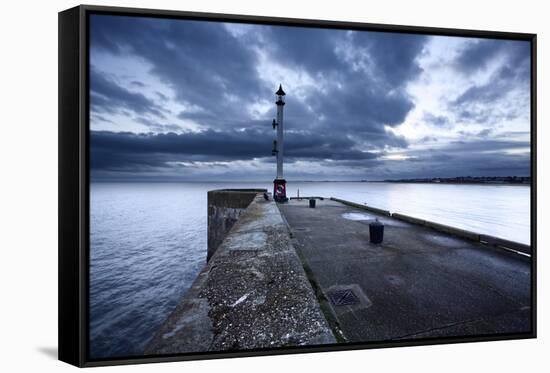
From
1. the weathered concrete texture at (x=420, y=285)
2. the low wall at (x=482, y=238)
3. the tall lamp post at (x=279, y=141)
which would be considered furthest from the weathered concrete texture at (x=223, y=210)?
the low wall at (x=482, y=238)

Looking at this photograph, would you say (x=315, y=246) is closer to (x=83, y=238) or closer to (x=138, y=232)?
(x=83, y=238)

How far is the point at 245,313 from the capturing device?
2.08 m

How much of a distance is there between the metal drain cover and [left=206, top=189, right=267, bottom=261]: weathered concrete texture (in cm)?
941

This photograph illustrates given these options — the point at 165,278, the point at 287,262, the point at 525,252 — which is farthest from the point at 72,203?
the point at 165,278

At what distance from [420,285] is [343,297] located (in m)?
1.43

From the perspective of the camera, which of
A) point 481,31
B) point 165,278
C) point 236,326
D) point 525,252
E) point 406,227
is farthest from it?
point 165,278

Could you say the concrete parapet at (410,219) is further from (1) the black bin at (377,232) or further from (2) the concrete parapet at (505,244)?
(1) the black bin at (377,232)

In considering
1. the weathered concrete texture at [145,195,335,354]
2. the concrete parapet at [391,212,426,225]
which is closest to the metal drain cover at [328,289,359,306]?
the weathered concrete texture at [145,195,335,354]

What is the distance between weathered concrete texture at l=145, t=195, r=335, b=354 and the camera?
1.84 m

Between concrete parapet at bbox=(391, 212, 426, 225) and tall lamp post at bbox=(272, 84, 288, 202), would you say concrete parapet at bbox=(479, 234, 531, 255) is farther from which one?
tall lamp post at bbox=(272, 84, 288, 202)

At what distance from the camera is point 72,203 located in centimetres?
244

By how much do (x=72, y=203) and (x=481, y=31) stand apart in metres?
5.67

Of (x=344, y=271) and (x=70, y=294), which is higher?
(x=70, y=294)

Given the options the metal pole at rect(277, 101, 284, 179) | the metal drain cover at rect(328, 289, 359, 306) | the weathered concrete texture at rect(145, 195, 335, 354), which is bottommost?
the metal drain cover at rect(328, 289, 359, 306)
